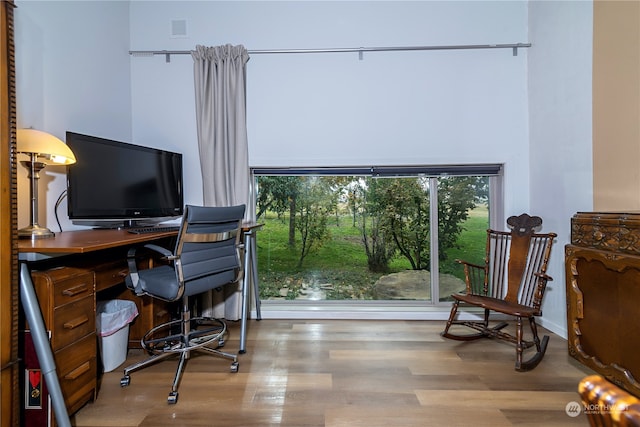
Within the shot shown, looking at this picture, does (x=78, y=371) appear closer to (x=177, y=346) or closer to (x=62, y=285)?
(x=62, y=285)

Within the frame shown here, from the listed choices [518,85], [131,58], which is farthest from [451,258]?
[131,58]

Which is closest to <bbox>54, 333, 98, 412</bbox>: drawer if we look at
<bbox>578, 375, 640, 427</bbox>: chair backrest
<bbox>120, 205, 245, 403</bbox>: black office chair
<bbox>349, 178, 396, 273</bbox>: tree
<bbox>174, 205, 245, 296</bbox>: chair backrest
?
<bbox>120, 205, 245, 403</bbox>: black office chair

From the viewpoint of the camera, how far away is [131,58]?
8.55 feet

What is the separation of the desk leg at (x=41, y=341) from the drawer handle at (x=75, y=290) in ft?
0.52

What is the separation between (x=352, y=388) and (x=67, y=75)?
8.88ft

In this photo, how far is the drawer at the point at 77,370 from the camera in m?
1.30

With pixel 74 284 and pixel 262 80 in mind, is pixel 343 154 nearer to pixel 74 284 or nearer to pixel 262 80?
pixel 262 80

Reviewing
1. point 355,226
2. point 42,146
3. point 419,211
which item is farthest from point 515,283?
point 42,146

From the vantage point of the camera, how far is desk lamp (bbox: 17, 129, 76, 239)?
143cm

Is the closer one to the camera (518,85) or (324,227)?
(518,85)

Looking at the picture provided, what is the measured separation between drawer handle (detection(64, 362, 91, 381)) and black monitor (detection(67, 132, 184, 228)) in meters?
0.84

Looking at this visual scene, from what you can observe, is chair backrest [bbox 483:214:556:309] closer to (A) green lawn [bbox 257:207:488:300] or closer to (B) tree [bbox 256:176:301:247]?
(A) green lawn [bbox 257:207:488:300]

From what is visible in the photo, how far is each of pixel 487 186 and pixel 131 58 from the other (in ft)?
11.1

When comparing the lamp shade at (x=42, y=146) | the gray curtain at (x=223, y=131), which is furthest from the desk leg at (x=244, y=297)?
the lamp shade at (x=42, y=146)
